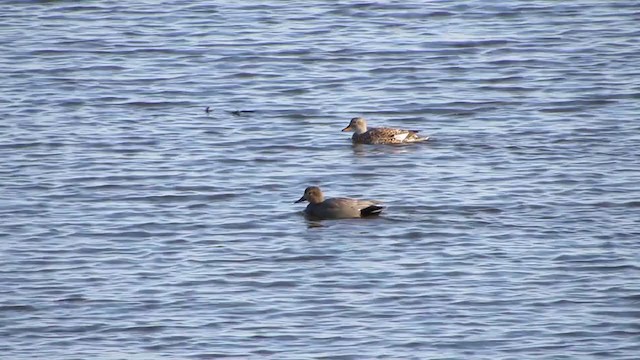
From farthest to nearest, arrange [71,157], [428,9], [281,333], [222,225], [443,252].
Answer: [428,9], [71,157], [222,225], [443,252], [281,333]

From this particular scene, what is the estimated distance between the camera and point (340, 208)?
46.7ft

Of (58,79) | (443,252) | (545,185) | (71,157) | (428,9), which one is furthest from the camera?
(428,9)

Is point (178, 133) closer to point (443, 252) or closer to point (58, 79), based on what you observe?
point (58, 79)

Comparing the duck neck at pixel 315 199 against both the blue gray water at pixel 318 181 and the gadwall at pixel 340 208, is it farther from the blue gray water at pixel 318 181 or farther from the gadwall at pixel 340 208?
the blue gray water at pixel 318 181

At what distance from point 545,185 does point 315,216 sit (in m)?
2.35

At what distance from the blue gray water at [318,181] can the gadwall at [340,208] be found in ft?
0.39

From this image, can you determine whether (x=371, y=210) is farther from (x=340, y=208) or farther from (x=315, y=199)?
(x=315, y=199)

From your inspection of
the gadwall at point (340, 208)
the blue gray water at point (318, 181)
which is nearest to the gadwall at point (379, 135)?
the blue gray water at point (318, 181)

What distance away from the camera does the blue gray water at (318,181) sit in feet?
36.7

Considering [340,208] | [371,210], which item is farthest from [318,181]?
[371,210]

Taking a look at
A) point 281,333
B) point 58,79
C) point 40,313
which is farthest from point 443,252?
point 58,79

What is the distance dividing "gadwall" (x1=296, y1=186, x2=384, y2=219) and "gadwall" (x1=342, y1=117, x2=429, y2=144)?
8.86 ft

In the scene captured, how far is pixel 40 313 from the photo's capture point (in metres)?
11.5

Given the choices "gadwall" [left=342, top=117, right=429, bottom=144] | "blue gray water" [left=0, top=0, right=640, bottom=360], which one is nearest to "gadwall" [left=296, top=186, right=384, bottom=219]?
"blue gray water" [left=0, top=0, right=640, bottom=360]
